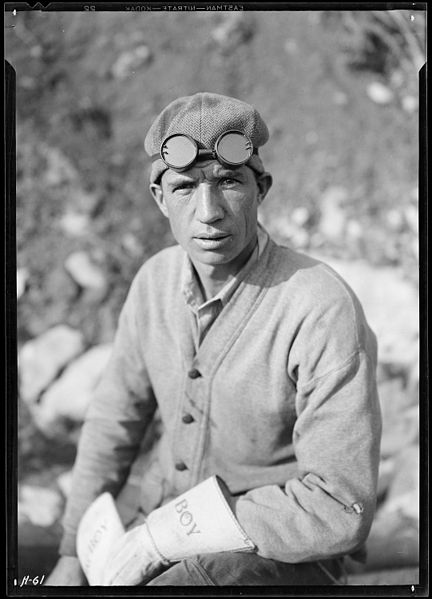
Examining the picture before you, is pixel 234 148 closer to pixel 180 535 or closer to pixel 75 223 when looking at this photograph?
pixel 180 535

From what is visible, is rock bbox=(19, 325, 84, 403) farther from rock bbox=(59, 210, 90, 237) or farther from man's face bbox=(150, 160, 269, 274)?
man's face bbox=(150, 160, 269, 274)

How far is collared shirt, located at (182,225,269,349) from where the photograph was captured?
5.23 feet

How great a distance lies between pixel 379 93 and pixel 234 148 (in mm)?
957

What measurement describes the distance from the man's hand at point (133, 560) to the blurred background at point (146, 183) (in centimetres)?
46

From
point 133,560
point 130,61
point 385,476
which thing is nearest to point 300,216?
point 130,61

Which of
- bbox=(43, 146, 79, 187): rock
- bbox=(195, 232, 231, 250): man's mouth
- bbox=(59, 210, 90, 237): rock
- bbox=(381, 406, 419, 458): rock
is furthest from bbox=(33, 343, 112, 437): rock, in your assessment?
bbox=(195, 232, 231, 250): man's mouth

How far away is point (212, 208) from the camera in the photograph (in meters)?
1.46

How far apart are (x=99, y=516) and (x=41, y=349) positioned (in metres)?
0.72

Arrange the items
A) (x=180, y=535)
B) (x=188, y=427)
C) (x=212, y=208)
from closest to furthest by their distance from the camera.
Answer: (x=212, y=208) < (x=180, y=535) < (x=188, y=427)

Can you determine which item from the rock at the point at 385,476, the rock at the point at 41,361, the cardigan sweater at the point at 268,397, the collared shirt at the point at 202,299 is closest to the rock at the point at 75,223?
the rock at the point at 41,361

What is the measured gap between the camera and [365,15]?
6.97 feet

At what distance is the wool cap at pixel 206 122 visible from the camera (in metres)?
1.48

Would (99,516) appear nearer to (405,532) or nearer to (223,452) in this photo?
(223,452)

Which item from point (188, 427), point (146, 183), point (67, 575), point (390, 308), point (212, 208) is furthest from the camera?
point (146, 183)
